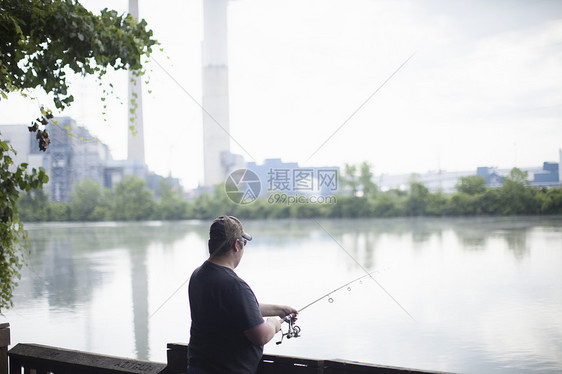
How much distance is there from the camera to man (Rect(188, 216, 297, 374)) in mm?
1148

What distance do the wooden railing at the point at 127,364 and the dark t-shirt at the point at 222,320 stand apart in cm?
8

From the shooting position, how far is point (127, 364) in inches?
57.6

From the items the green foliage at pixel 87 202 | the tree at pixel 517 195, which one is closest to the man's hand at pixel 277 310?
the tree at pixel 517 195

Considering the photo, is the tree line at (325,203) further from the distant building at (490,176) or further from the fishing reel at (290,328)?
the fishing reel at (290,328)

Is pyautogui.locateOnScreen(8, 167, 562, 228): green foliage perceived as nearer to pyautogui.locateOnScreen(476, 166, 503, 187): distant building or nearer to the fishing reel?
pyautogui.locateOnScreen(476, 166, 503, 187): distant building

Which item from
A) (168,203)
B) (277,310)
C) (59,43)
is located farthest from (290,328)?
(168,203)

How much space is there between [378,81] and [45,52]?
4.63m

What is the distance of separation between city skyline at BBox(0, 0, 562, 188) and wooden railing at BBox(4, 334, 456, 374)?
141 inches

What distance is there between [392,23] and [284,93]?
1565 millimetres

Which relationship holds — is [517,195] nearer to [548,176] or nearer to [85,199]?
[548,176]

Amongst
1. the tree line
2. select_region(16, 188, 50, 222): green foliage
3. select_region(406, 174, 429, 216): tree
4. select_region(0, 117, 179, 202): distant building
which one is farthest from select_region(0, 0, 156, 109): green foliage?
select_region(16, 188, 50, 222): green foliage

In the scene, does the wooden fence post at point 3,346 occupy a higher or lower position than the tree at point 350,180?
lower

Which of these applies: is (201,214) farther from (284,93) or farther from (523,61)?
(523,61)

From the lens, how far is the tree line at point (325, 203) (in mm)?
4477
